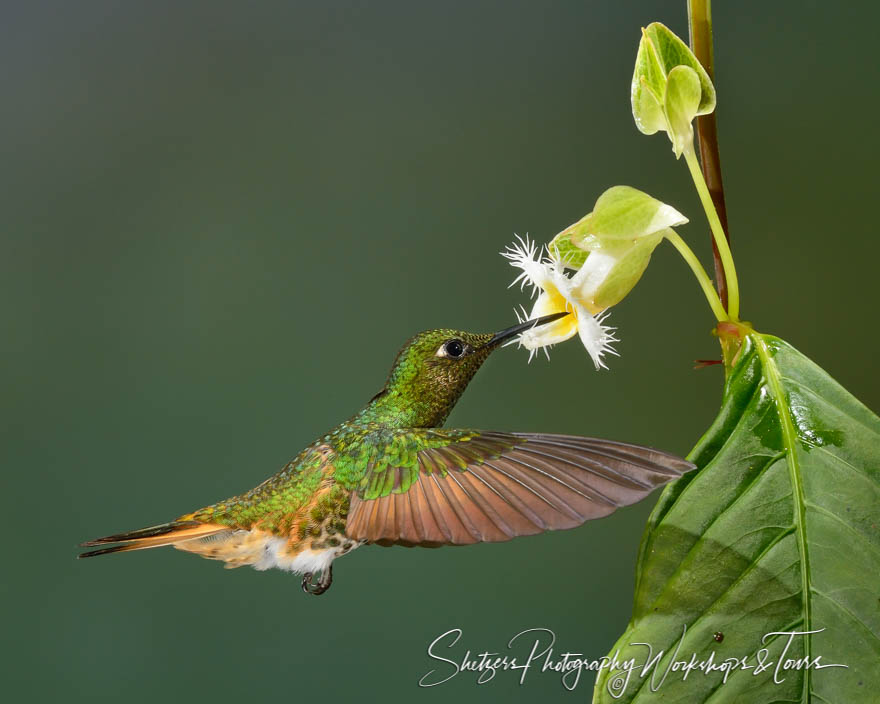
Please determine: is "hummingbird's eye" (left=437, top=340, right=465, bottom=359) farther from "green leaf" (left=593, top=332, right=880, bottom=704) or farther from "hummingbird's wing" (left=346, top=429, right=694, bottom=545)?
"green leaf" (left=593, top=332, right=880, bottom=704)

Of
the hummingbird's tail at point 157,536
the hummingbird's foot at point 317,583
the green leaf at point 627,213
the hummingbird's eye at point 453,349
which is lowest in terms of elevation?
the hummingbird's foot at point 317,583

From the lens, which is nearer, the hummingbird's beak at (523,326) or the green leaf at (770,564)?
the green leaf at (770,564)

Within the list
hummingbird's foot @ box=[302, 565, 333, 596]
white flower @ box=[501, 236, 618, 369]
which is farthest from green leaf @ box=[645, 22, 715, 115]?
hummingbird's foot @ box=[302, 565, 333, 596]

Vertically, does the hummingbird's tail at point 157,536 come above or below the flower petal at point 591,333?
below

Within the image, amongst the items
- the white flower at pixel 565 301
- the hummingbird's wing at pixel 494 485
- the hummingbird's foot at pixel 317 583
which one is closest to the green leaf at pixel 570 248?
the white flower at pixel 565 301

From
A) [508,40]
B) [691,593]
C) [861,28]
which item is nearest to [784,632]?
[691,593]

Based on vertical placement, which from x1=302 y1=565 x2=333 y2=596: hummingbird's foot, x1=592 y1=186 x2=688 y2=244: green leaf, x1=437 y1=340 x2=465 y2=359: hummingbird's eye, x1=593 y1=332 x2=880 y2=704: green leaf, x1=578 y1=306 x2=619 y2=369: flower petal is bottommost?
x1=593 y1=332 x2=880 y2=704: green leaf

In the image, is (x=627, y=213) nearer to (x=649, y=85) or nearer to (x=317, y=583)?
(x=649, y=85)

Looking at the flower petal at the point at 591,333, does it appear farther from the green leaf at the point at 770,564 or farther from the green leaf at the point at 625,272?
the green leaf at the point at 770,564
